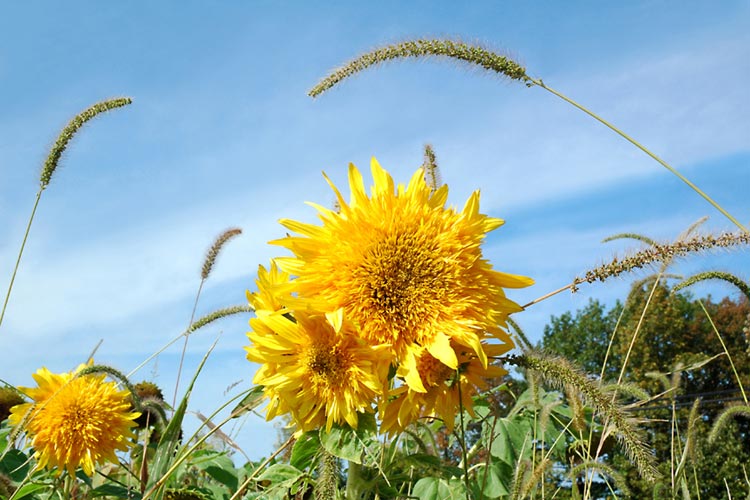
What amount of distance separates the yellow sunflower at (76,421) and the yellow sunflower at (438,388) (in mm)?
1829

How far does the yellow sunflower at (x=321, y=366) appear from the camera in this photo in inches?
72.6

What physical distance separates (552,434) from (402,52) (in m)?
1.85

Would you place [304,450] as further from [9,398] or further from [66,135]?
[9,398]

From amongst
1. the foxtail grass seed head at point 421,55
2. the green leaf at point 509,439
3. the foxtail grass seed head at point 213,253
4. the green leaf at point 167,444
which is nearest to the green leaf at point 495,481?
the green leaf at point 509,439

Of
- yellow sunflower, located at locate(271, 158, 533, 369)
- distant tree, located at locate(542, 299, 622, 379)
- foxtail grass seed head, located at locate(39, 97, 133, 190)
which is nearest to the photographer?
yellow sunflower, located at locate(271, 158, 533, 369)

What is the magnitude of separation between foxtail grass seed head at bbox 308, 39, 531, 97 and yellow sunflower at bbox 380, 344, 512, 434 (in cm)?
102

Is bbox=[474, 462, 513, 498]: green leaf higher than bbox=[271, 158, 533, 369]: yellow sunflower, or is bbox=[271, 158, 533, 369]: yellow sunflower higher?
bbox=[271, 158, 533, 369]: yellow sunflower

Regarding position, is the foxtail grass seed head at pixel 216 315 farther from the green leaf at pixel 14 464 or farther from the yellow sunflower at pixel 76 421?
the green leaf at pixel 14 464

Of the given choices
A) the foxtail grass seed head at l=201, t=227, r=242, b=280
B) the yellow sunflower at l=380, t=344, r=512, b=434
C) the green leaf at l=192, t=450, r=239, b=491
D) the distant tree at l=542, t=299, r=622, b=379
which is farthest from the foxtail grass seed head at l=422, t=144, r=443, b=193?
the distant tree at l=542, t=299, r=622, b=379

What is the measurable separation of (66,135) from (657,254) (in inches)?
119

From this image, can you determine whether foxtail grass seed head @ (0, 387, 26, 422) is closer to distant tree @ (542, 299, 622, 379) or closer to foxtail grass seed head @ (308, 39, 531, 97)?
foxtail grass seed head @ (308, 39, 531, 97)

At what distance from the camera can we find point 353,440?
1.89 meters

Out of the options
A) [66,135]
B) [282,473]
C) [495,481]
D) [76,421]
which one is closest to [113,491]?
[76,421]

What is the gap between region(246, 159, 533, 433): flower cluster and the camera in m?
1.83
